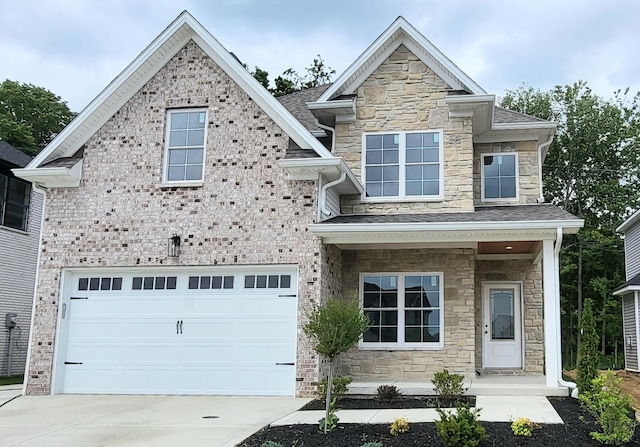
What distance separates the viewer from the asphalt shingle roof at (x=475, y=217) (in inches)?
A: 464

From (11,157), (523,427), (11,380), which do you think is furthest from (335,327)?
(11,157)

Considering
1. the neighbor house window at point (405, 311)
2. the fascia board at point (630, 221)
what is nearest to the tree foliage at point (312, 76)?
the fascia board at point (630, 221)

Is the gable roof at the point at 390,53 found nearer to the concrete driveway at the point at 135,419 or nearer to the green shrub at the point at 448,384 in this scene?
the green shrub at the point at 448,384

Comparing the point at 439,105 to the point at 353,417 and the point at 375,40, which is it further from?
the point at 353,417

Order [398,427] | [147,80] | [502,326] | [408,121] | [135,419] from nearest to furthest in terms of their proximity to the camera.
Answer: [398,427] < [135,419] < [147,80] < [408,121] < [502,326]

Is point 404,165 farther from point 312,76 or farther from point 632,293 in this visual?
point 312,76

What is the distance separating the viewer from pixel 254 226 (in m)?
12.3

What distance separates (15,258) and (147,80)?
872cm

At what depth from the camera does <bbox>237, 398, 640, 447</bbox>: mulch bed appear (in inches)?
297

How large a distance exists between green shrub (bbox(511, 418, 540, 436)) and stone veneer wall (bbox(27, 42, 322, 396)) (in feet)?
15.6

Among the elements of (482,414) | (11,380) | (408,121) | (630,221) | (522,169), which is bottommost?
(11,380)

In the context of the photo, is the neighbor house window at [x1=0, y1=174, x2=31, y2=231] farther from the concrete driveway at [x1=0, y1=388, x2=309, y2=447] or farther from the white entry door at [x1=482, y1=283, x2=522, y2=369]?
the white entry door at [x1=482, y1=283, x2=522, y2=369]

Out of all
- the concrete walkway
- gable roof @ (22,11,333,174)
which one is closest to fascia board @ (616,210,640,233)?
the concrete walkway

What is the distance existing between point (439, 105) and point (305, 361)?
604 centimetres
